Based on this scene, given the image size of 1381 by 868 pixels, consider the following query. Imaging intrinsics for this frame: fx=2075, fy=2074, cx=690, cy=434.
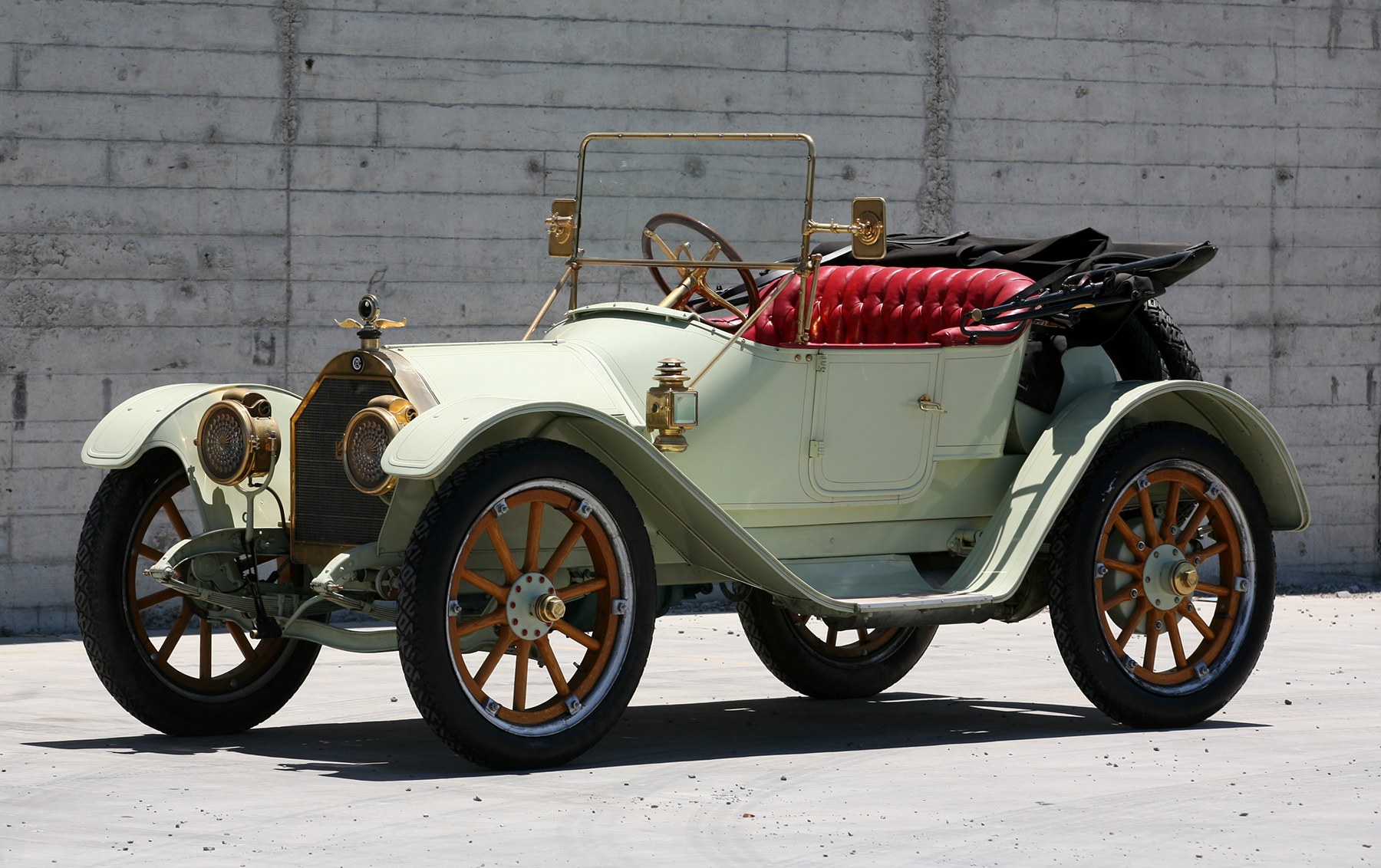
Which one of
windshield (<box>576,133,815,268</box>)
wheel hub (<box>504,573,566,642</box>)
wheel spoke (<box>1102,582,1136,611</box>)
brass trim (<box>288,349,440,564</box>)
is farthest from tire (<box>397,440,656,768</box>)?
wheel spoke (<box>1102,582,1136,611</box>)

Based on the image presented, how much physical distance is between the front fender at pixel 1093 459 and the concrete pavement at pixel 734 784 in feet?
1.89

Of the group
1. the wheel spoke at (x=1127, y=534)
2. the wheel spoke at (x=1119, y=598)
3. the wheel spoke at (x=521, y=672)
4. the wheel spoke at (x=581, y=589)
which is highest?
the wheel spoke at (x=1127, y=534)

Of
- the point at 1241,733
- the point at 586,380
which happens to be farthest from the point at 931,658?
the point at 586,380

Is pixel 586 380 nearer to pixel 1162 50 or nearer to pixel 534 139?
pixel 534 139

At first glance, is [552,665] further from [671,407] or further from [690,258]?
[690,258]

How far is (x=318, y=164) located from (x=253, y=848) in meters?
5.62

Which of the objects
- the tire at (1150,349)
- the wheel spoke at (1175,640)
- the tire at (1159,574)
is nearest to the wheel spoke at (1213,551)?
the tire at (1159,574)

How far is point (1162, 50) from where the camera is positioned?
448 inches

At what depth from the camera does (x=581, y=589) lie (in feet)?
19.2

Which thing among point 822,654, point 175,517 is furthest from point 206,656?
point 822,654

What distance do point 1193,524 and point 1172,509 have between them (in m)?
0.10

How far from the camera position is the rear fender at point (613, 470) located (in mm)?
5598

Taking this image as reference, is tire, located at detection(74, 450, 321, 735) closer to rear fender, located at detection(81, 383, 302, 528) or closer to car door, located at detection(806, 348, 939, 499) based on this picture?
rear fender, located at detection(81, 383, 302, 528)

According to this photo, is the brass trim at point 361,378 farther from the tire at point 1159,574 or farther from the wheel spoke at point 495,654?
the tire at point 1159,574
